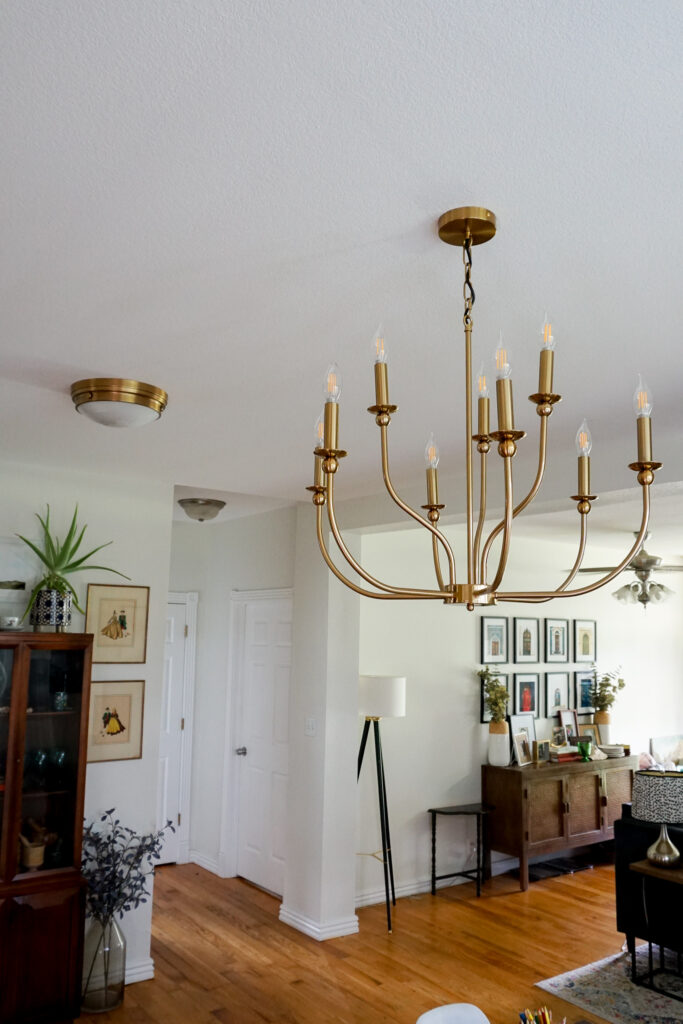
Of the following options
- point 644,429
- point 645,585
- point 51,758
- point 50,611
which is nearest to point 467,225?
point 644,429

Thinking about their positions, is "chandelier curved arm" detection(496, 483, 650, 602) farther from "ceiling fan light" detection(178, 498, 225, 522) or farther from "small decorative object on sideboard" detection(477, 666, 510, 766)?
"small decorative object on sideboard" detection(477, 666, 510, 766)

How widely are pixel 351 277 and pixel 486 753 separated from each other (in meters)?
5.15

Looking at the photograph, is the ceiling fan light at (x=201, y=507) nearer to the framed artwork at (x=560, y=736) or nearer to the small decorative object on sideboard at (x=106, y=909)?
the small decorative object on sideboard at (x=106, y=909)

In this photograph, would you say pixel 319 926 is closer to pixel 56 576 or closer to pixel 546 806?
pixel 546 806

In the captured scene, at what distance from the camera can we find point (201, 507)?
17.9 feet

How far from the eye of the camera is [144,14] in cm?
107

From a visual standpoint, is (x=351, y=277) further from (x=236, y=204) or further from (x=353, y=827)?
(x=353, y=827)

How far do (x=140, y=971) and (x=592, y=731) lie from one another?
4.38 meters

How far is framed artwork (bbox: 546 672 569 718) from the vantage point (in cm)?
684

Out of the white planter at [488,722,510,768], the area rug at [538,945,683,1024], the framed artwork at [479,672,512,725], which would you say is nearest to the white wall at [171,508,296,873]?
the framed artwork at [479,672,512,725]

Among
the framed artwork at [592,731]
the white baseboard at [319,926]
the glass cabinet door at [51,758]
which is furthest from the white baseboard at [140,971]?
the framed artwork at [592,731]

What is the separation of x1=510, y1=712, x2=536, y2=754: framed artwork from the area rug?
202 cm

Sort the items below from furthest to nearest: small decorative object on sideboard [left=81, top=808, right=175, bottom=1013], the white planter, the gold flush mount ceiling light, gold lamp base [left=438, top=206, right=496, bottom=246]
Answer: the white planter → small decorative object on sideboard [left=81, top=808, right=175, bottom=1013] → the gold flush mount ceiling light → gold lamp base [left=438, top=206, right=496, bottom=246]

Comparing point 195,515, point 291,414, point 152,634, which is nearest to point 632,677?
point 195,515
